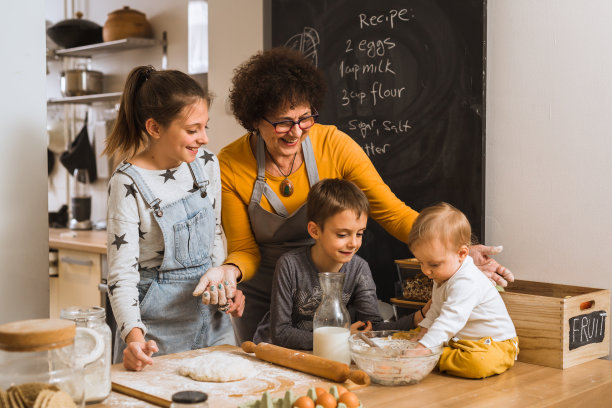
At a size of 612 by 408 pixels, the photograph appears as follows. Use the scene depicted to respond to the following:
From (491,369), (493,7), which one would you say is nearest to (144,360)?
(491,369)

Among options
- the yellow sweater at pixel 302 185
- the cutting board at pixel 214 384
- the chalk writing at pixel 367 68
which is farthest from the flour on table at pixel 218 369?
the chalk writing at pixel 367 68

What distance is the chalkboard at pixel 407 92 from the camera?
2029 millimetres

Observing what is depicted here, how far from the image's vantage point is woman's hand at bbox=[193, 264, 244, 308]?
1521mm

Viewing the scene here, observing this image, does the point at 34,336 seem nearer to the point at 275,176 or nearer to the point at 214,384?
the point at 214,384

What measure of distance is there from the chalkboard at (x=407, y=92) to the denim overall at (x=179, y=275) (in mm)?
781

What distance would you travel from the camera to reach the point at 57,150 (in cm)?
436

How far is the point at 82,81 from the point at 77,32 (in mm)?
294

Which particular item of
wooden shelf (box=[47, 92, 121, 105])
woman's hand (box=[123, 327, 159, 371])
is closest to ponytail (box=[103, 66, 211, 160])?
woman's hand (box=[123, 327, 159, 371])

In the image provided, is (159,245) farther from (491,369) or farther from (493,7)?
(493,7)

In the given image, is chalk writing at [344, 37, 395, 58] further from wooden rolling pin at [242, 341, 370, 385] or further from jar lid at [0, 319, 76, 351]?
jar lid at [0, 319, 76, 351]

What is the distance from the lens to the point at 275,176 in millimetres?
1849

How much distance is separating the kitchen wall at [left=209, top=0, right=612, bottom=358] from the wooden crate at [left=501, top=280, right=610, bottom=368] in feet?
0.73

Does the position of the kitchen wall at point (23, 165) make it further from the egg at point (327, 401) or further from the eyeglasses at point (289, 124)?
the egg at point (327, 401)

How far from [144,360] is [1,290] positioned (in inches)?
19.1
